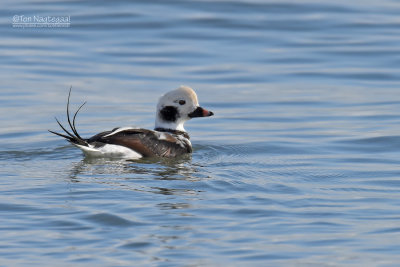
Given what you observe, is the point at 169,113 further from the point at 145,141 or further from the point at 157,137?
the point at 145,141

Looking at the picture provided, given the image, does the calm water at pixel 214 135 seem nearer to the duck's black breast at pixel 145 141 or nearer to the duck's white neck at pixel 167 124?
the duck's black breast at pixel 145 141

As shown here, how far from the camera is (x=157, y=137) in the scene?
9.90 metres

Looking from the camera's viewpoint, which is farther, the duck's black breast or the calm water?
the duck's black breast

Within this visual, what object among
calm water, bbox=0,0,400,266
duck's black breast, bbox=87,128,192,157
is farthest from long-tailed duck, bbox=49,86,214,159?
calm water, bbox=0,0,400,266

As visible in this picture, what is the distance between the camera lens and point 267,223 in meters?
7.06

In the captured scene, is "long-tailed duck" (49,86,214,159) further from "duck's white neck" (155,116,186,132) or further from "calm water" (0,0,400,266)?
"calm water" (0,0,400,266)

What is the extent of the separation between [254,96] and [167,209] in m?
6.20

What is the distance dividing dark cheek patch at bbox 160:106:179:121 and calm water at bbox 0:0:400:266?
0.47 meters

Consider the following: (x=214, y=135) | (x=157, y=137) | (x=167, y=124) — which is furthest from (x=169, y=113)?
(x=214, y=135)

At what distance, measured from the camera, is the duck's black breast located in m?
9.53

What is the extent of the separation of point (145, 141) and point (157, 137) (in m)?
0.23

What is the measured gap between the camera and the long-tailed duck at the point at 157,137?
9.44 meters

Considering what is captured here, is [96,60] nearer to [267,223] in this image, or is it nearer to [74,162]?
[74,162]

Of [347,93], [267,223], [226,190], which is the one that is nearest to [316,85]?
[347,93]
